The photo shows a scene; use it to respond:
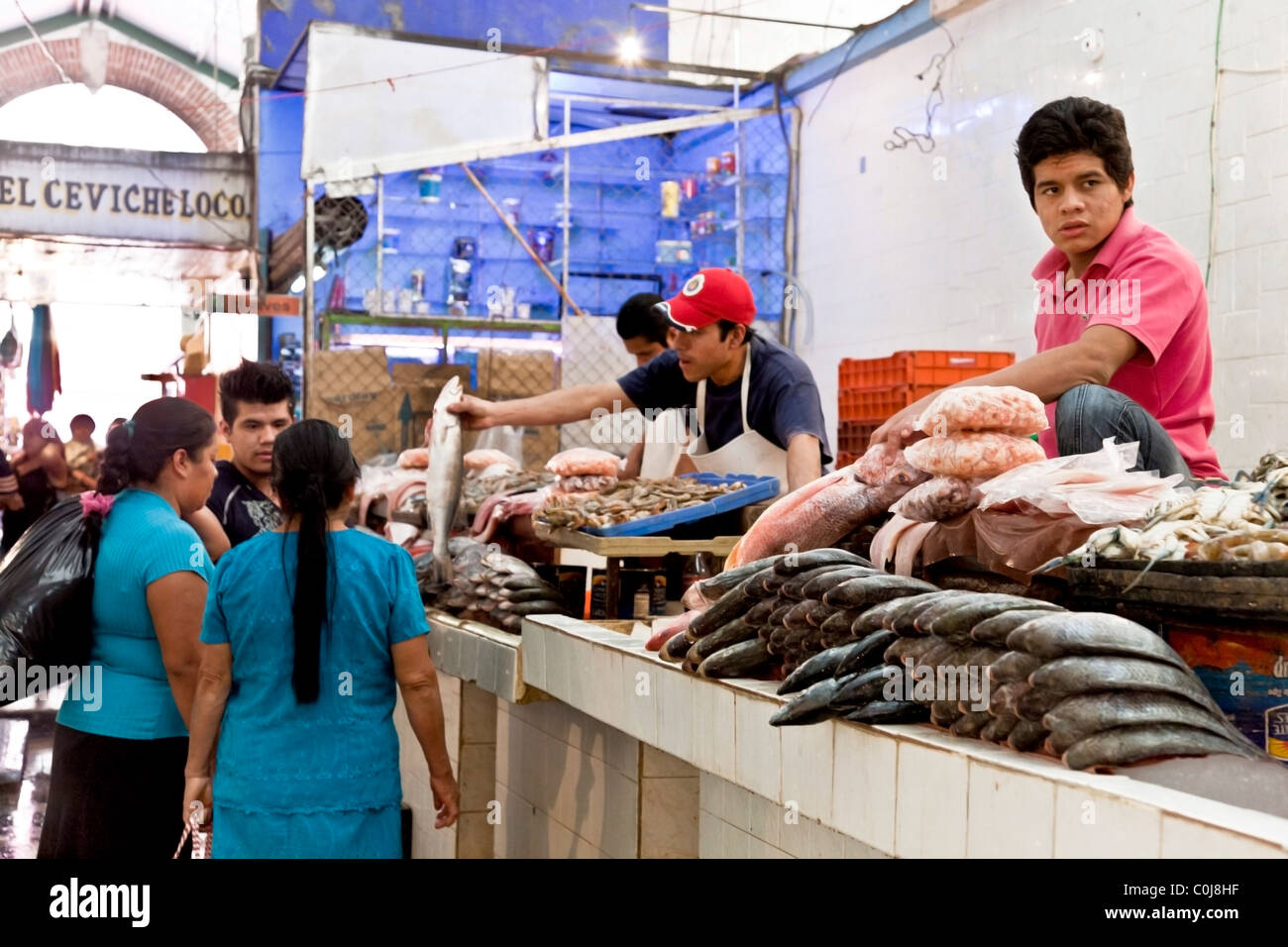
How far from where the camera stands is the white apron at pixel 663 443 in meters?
5.07

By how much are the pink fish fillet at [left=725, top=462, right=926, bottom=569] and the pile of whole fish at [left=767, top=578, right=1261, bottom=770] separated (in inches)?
27.4

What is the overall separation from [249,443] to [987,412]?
9.02 ft

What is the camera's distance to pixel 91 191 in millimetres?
11477

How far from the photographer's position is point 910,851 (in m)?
1.98

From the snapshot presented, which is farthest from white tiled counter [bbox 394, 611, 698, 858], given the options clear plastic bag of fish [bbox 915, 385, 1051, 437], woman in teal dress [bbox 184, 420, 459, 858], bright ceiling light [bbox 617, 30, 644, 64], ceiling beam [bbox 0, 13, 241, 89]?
ceiling beam [bbox 0, 13, 241, 89]

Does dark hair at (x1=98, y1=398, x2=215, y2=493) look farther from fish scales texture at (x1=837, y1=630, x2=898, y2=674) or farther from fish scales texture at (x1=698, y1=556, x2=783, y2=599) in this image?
fish scales texture at (x1=837, y1=630, x2=898, y2=674)

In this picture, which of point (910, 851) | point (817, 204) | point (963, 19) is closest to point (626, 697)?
point (910, 851)

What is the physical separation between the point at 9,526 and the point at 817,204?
7.27 m

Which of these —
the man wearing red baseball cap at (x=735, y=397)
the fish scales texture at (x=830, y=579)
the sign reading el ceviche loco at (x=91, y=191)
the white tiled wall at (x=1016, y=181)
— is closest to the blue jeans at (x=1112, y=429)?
the fish scales texture at (x=830, y=579)

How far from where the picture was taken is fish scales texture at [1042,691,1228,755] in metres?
1.77

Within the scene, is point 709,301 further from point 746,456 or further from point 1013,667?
point 1013,667
